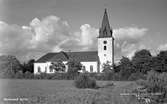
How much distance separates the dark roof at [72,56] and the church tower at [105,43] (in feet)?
4.75

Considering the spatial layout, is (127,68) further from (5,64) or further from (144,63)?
(5,64)

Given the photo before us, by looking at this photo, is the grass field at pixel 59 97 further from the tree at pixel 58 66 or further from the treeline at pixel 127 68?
the tree at pixel 58 66

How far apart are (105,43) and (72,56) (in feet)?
24.6

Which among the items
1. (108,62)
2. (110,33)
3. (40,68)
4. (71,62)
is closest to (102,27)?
(110,33)

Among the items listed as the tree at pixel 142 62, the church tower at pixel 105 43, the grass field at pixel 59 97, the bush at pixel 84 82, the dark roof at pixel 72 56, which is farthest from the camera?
the dark roof at pixel 72 56

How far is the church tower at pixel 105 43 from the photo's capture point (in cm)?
3813

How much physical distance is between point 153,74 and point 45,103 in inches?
155

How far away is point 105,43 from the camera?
127ft

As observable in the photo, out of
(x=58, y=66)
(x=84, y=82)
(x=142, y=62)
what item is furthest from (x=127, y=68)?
(x=84, y=82)

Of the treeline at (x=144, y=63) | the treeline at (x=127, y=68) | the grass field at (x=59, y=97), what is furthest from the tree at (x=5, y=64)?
the treeline at (x=144, y=63)

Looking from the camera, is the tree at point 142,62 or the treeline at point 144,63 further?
the tree at point 142,62

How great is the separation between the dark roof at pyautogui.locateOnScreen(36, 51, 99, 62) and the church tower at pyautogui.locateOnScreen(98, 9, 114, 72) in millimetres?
1449

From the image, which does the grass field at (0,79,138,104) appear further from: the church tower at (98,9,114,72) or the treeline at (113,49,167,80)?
the church tower at (98,9,114,72)

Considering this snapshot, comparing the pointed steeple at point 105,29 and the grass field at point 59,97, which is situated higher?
the pointed steeple at point 105,29
